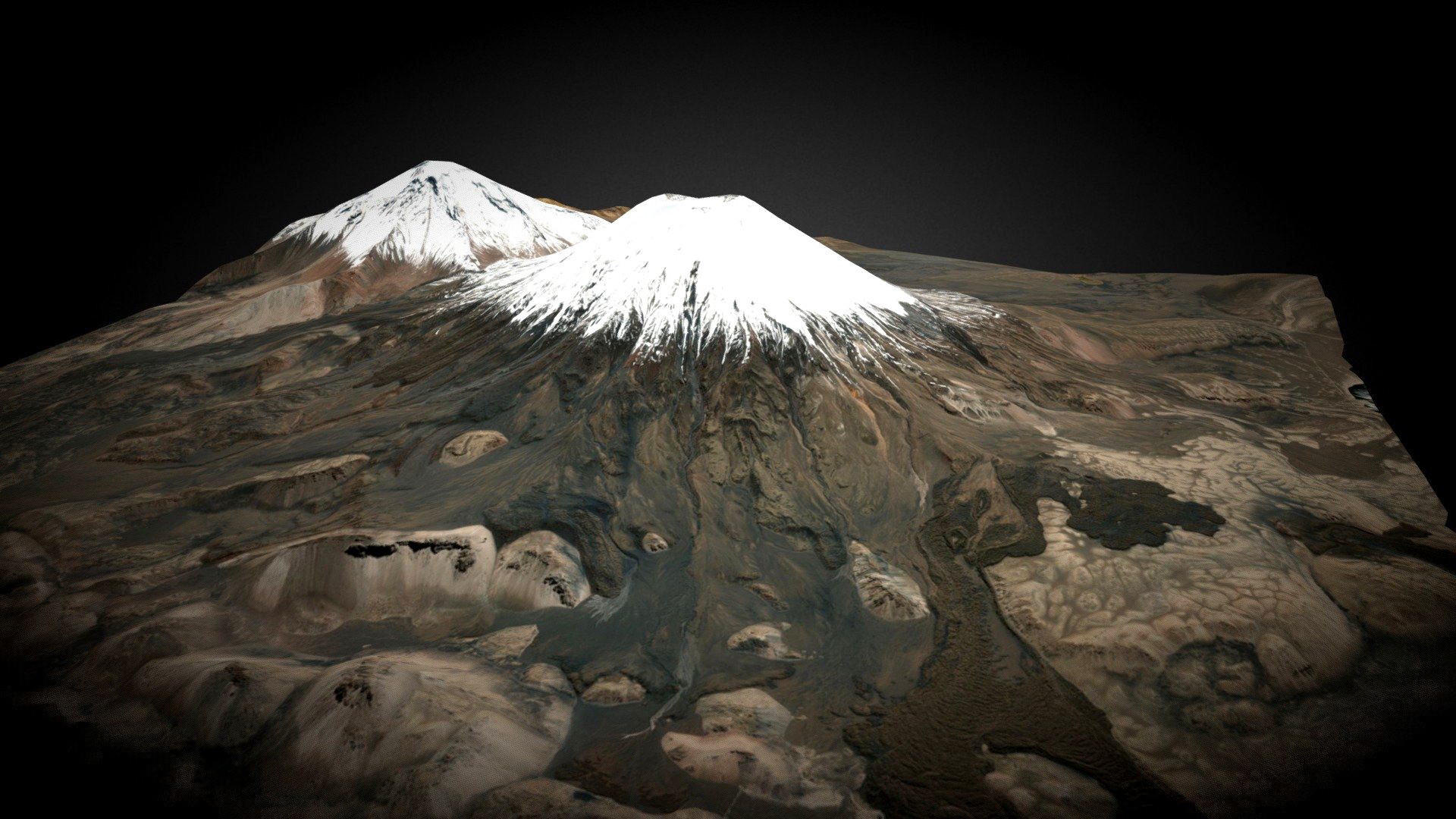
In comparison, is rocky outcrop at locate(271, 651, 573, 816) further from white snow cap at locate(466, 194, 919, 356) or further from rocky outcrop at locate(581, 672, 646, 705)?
white snow cap at locate(466, 194, 919, 356)

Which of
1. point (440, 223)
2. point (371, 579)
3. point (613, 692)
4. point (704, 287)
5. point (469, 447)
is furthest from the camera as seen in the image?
point (440, 223)

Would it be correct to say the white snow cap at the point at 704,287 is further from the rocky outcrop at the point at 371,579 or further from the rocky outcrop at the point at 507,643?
the rocky outcrop at the point at 507,643

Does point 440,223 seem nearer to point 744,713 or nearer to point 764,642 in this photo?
point 764,642

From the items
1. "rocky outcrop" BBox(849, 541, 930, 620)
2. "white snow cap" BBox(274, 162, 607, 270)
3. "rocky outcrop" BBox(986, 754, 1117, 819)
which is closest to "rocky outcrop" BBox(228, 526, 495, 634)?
"rocky outcrop" BBox(849, 541, 930, 620)

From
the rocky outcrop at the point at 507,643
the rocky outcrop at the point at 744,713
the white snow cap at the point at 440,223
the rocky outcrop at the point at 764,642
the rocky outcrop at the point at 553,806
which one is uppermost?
the white snow cap at the point at 440,223

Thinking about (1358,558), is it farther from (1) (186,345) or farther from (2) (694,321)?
(1) (186,345)

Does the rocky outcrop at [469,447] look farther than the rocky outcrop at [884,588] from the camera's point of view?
Yes

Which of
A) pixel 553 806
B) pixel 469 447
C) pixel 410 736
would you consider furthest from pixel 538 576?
pixel 553 806

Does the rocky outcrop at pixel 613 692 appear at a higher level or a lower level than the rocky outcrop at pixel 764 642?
lower

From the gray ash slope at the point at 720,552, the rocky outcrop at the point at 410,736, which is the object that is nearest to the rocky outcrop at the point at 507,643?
the gray ash slope at the point at 720,552
